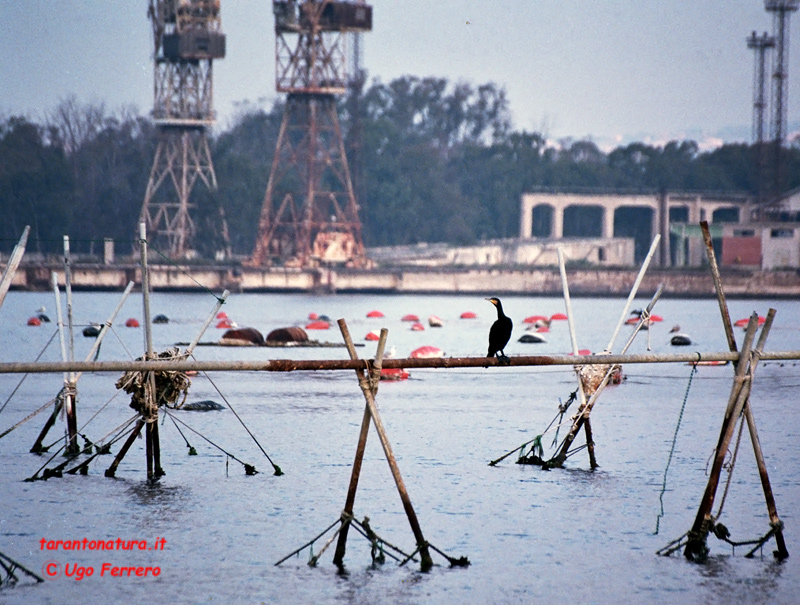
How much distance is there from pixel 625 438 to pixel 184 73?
319ft

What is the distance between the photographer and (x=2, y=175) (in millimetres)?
116812

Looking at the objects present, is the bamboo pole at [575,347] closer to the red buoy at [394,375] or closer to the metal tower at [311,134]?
the red buoy at [394,375]

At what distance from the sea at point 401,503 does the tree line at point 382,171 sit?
8267 cm

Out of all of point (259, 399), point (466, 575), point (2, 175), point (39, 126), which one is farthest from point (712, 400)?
point (39, 126)

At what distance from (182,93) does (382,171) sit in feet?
95.4

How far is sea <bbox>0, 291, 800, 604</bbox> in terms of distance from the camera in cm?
1552

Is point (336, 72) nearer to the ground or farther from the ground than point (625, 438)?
farther from the ground

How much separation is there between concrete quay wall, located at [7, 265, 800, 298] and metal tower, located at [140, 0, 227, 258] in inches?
202

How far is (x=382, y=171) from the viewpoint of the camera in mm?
139625

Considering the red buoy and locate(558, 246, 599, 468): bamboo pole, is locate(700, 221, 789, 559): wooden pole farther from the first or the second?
the red buoy

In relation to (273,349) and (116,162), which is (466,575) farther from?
(116,162)

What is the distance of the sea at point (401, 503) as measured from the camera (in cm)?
1552

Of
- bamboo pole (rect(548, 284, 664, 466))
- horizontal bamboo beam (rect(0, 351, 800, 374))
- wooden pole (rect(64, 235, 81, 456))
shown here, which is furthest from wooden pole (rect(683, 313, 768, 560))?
wooden pole (rect(64, 235, 81, 456))

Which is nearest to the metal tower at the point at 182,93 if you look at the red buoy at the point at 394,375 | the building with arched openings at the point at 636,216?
the building with arched openings at the point at 636,216
